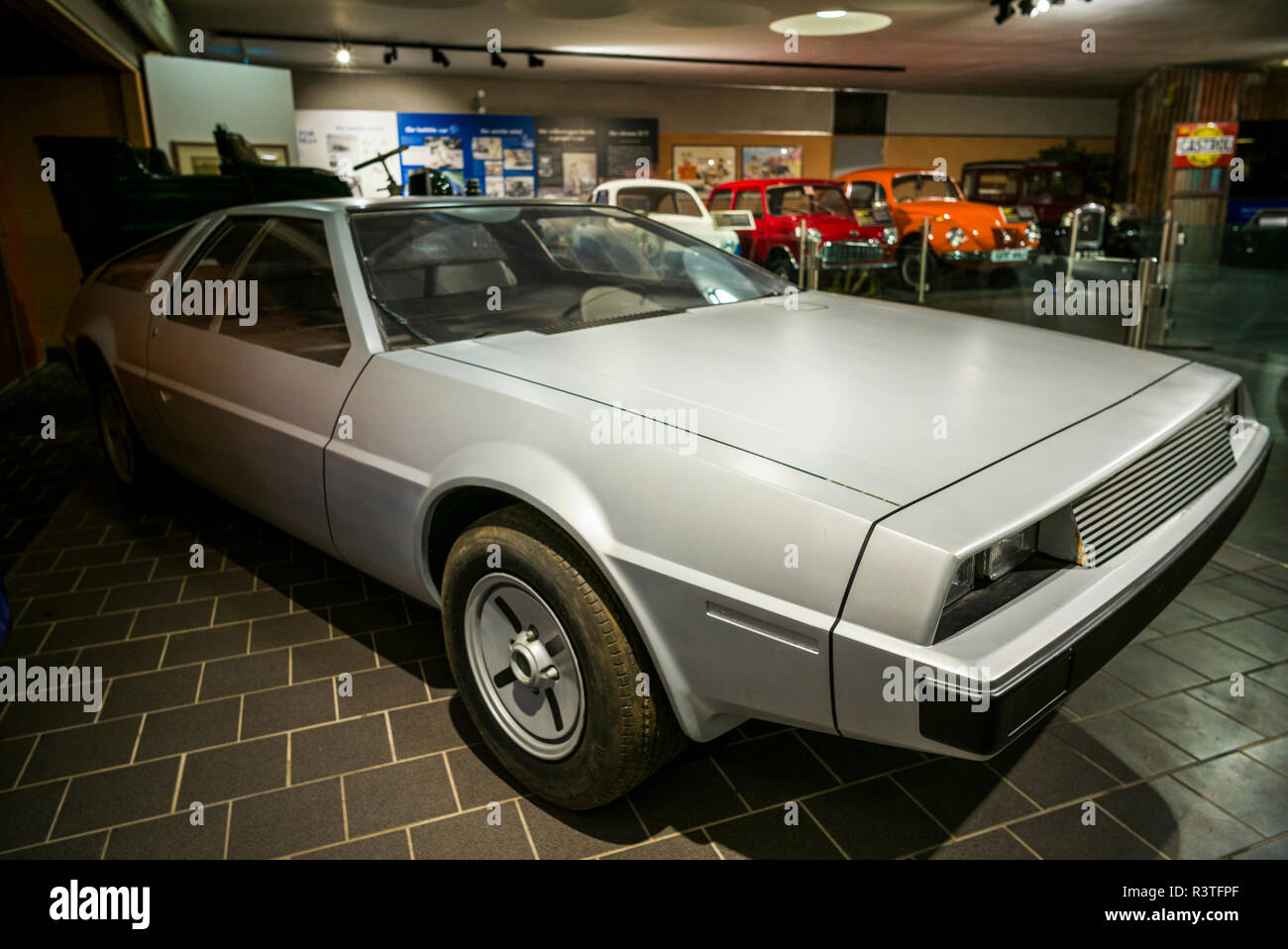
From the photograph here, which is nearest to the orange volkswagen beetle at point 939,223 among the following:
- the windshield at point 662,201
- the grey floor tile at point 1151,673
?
the windshield at point 662,201

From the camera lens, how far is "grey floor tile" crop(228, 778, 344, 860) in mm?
1818

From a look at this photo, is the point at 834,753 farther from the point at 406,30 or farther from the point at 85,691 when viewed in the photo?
the point at 406,30

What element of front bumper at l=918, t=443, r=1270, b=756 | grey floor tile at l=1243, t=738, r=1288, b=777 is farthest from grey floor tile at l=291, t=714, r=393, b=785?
grey floor tile at l=1243, t=738, r=1288, b=777

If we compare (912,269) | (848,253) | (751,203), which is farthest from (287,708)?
(751,203)

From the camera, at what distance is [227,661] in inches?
101

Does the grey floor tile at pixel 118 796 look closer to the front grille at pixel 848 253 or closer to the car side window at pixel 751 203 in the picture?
the front grille at pixel 848 253

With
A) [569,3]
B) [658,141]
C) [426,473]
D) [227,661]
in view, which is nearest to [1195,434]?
[426,473]

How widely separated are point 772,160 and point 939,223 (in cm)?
660

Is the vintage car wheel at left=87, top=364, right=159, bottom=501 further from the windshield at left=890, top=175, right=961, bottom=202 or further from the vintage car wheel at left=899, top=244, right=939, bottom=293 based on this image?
the windshield at left=890, top=175, right=961, bottom=202

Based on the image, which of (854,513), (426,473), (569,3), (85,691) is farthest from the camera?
(569,3)

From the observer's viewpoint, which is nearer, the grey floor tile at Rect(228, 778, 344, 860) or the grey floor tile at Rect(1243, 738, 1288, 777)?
the grey floor tile at Rect(228, 778, 344, 860)

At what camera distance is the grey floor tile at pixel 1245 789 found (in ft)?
6.10

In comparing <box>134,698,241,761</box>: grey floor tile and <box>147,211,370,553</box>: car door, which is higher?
<box>147,211,370,553</box>: car door

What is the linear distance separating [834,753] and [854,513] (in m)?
1.02
